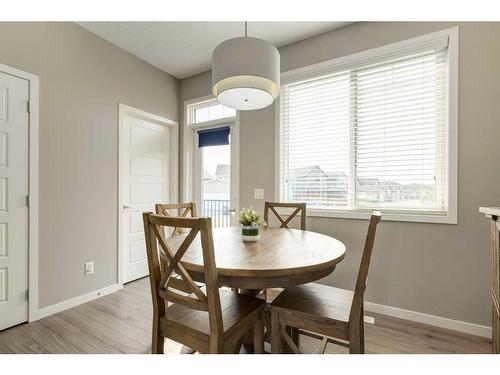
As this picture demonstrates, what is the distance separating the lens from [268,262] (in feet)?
3.94

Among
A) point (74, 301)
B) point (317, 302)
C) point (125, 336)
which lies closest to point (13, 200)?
point (74, 301)

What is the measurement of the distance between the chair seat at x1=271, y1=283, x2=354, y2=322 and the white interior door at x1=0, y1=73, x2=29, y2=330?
209 centimetres

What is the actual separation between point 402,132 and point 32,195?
320 centimetres

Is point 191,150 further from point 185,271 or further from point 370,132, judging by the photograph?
point 185,271

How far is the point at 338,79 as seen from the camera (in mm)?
2459

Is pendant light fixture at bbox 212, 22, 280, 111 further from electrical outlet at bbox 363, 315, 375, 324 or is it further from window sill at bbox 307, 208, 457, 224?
electrical outlet at bbox 363, 315, 375, 324

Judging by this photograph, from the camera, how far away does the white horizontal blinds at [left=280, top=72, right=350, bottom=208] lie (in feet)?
8.06

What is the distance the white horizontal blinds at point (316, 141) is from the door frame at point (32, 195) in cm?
226

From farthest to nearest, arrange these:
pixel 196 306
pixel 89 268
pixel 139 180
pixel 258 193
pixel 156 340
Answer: pixel 139 180, pixel 258 193, pixel 89 268, pixel 156 340, pixel 196 306

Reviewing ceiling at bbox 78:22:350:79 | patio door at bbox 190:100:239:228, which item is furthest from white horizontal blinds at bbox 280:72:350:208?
patio door at bbox 190:100:239:228

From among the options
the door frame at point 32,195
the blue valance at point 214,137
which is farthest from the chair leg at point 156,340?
the blue valance at point 214,137

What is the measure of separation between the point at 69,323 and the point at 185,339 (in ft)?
4.96

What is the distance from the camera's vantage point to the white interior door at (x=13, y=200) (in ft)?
6.25

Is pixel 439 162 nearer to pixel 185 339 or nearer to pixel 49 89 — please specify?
pixel 185 339
